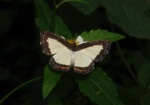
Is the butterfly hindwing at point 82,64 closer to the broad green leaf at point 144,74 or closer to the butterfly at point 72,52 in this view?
the butterfly at point 72,52

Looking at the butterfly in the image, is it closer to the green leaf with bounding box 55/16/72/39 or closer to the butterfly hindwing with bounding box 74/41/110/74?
the butterfly hindwing with bounding box 74/41/110/74

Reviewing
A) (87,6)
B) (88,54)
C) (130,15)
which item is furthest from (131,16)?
(88,54)

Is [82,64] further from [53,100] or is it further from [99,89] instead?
[53,100]

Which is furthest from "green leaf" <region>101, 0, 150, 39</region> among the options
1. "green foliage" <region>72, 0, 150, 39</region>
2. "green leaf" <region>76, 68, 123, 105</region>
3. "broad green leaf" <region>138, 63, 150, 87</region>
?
"green leaf" <region>76, 68, 123, 105</region>

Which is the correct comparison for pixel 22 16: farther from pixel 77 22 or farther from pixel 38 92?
pixel 38 92

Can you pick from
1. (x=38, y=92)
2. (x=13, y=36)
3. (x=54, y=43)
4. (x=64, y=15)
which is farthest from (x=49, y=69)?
(x=13, y=36)

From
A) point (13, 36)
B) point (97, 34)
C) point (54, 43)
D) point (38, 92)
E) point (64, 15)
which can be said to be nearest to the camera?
point (54, 43)

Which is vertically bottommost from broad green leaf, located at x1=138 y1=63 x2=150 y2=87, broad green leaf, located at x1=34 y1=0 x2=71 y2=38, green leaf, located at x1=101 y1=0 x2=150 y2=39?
broad green leaf, located at x1=138 y1=63 x2=150 y2=87

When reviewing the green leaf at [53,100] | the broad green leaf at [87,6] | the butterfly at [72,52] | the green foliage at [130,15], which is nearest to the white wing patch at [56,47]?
the butterfly at [72,52]
